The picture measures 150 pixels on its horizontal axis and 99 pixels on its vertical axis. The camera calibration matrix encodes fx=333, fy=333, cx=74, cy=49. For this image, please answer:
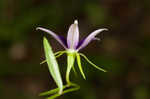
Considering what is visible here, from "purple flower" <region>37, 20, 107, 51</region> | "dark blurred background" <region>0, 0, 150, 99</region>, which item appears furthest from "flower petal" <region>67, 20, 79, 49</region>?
"dark blurred background" <region>0, 0, 150, 99</region>

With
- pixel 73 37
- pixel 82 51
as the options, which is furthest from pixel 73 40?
pixel 82 51

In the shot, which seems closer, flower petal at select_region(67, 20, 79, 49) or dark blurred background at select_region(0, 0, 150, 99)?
flower petal at select_region(67, 20, 79, 49)

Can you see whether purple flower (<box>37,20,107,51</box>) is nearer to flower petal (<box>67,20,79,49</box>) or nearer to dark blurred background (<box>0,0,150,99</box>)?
flower petal (<box>67,20,79,49</box>)

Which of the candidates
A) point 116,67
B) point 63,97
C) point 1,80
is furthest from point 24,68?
point 116,67

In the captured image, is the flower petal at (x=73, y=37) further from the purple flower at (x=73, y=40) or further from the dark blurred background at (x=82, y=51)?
the dark blurred background at (x=82, y=51)

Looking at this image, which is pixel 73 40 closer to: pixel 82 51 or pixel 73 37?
pixel 73 37

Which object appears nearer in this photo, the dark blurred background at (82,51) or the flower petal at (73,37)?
the flower petal at (73,37)

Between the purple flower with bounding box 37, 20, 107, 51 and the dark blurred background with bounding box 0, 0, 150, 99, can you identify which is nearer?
the purple flower with bounding box 37, 20, 107, 51

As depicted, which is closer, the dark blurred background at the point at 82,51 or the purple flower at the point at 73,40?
the purple flower at the point at 73,40

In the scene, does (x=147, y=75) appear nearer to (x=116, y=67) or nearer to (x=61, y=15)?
(x=116, y=67)

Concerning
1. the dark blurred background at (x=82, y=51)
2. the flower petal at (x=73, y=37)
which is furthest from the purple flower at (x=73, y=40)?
the dark blurred background at (x=82, y=51)
